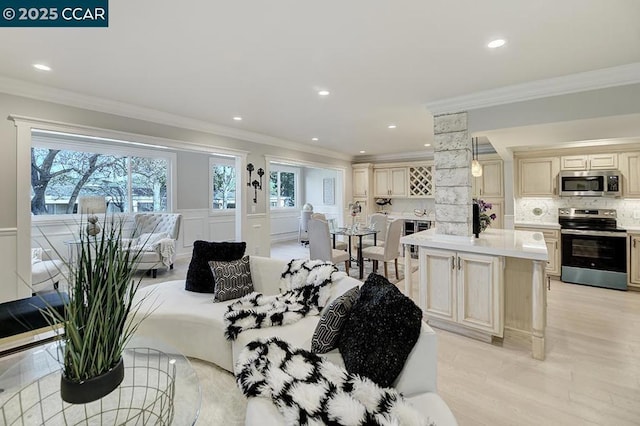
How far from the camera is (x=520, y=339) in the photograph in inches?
116

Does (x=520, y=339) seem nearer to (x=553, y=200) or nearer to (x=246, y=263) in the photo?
(x=246, y=263)

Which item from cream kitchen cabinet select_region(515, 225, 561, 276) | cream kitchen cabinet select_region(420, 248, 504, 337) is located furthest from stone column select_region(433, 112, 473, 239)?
cream kitchen cabinet select_region(515, 225, 561, 276)

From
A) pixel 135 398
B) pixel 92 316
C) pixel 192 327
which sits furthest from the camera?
pixel 192 327

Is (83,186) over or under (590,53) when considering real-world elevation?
under

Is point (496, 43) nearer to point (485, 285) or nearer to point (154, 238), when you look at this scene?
point (485, 285)

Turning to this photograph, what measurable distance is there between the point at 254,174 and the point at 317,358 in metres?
4.22

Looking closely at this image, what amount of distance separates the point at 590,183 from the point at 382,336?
5.07m

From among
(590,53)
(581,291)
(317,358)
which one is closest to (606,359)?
(581,291)

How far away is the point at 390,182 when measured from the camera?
25.0 feet

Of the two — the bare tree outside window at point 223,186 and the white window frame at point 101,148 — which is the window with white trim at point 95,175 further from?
the bare tree outside window at point 223,186

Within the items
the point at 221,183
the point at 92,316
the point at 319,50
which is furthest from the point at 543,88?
the point at 221,183

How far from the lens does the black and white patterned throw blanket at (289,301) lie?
2244 millimetres

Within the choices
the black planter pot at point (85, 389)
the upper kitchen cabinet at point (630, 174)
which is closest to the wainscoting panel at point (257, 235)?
the black planter pot at point (85, 389)

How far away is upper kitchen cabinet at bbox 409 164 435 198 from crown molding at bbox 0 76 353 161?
3.50 metres
